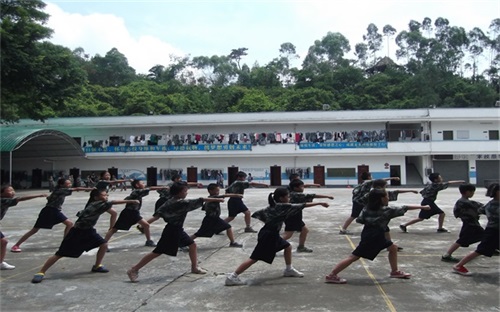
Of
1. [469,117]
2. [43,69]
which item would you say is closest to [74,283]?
[43,69]

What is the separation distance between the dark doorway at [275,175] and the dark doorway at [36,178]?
20101 millimetres

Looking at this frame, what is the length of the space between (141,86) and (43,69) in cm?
3502

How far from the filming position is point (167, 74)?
212 feet

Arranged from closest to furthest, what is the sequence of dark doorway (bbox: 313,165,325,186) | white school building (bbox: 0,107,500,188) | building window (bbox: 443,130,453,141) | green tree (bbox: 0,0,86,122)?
green tree (bbox: 0,0,86,122), white school building (bbox: 0,107,500,188), building window (bbox: 443,130,453,141), dark doorway (bbox: 313,165,325,186)

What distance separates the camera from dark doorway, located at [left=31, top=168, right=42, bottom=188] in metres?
35.1

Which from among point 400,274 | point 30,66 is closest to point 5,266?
point 400,274

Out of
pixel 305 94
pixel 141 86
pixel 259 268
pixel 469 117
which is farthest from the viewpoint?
pixel 141 86

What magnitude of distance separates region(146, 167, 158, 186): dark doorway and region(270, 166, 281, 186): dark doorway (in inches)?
390

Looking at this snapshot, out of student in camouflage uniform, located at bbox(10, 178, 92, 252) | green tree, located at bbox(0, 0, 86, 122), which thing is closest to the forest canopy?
green tree, located at bbox(0, 0, 86, 122)

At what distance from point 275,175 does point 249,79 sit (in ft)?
98.2

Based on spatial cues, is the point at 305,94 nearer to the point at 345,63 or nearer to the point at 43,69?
the point at 345,63

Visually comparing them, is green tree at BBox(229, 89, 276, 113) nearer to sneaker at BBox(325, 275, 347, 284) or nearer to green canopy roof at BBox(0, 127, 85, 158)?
green canopy roof at BBox(0, 127, 85, 158)

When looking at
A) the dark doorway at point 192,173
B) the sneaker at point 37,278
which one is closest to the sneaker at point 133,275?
the sneaker at point 37,278

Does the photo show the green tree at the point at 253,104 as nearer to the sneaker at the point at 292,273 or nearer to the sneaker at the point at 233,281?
the sneaker at the point at 292,273
